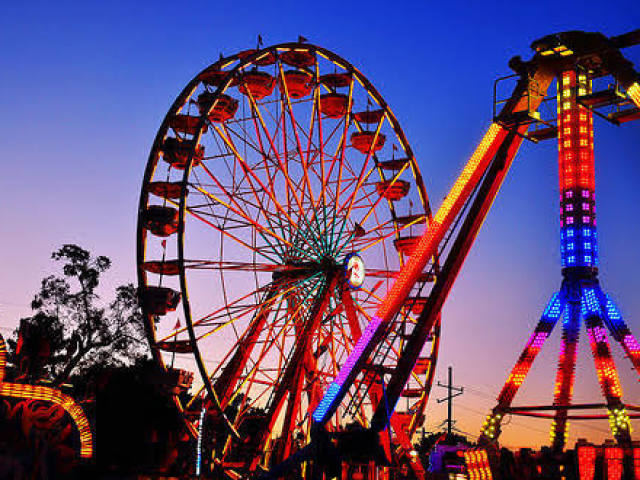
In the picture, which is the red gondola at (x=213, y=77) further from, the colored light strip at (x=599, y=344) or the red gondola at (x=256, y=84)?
the colored light strip at (x=599, y=344)

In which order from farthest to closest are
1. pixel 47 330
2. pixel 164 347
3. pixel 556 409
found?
1. pixel 47 330
2. pixel 164 347
3. pixel 556 409

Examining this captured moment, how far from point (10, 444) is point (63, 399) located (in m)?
1.31

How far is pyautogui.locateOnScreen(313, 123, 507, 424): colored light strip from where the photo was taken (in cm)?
1736

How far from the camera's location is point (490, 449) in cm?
1639

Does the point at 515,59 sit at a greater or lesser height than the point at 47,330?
greater

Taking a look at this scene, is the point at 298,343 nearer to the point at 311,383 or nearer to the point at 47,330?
the point at 311,383

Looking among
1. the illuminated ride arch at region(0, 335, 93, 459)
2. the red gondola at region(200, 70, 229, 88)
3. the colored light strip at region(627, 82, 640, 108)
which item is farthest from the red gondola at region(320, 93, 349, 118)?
the illuminated ride arch at region(0, 335, 93, 459)

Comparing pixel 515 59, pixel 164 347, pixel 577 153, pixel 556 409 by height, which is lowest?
pixel 556 409

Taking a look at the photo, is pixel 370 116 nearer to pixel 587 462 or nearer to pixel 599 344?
pixel 599 344

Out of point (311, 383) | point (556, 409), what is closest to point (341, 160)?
point (311, 383)

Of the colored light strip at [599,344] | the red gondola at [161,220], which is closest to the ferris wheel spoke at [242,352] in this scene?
the red gondola at [161,220]

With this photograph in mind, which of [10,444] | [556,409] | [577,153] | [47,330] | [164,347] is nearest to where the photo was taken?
[10,444]

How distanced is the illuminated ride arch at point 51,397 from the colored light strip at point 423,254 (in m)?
4.46

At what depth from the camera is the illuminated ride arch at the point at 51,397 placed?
15562 millimetres
